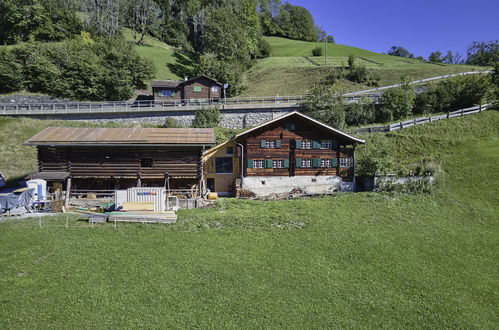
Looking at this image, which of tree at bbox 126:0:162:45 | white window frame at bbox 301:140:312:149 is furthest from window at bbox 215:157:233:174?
tree at bbox 126:0:162:45

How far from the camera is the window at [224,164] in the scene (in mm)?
26773

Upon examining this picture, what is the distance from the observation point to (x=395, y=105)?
37438 millimetres

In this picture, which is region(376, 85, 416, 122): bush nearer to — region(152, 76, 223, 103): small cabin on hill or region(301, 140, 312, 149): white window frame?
region(301, 140, 312, 149): white window frame

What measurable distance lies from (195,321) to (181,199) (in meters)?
12.7

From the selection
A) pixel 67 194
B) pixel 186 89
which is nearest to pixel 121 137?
pixel 67 194

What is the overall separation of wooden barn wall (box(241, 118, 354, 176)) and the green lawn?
5.09m

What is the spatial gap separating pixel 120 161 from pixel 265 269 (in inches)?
624

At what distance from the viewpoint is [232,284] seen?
38.3 ft

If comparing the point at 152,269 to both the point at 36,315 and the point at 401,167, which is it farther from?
the point at 401,167

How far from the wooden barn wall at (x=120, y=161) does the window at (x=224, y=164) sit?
3.25 meters

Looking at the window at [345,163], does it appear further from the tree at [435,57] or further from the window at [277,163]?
the tree at [435,57]

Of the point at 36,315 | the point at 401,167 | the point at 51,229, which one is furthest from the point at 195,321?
the point at 401,167

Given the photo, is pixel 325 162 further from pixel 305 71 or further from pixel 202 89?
pixel 305 71

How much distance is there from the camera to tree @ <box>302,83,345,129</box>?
3547 cm
